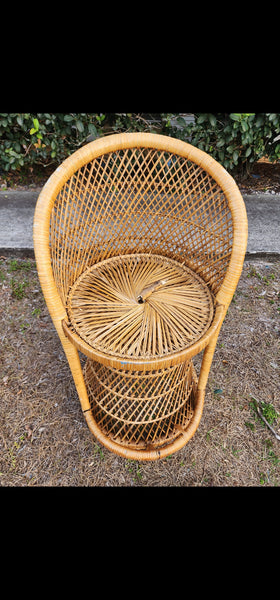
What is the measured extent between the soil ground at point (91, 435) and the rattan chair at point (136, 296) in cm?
10

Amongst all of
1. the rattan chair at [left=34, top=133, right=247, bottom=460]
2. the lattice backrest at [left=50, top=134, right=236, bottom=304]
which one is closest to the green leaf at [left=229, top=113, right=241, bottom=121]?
the lattice backrest at [left=50, top=134, right=236, bottom=304]

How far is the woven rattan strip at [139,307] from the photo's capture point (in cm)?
133

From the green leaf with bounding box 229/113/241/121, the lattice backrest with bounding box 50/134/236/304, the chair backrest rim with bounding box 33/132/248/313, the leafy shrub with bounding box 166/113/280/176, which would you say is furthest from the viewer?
the leafy shrub with bounding box 166/113/280/176

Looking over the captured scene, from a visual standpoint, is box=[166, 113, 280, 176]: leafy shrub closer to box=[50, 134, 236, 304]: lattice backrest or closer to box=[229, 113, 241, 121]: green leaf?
box=[229, 113, 241, 121]: green leaf

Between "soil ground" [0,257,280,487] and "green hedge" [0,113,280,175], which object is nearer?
"soil ground" [0,257,280,487]

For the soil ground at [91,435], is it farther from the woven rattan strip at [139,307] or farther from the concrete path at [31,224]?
the woven rattan strip at [139,307]

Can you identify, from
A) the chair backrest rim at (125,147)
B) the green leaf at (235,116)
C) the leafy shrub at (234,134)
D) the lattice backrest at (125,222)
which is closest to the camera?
the chair backrest rim at (125,147)

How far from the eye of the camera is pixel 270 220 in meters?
2.86

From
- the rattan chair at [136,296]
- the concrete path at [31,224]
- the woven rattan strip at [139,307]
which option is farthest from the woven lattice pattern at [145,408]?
the concrete path at [31,224]

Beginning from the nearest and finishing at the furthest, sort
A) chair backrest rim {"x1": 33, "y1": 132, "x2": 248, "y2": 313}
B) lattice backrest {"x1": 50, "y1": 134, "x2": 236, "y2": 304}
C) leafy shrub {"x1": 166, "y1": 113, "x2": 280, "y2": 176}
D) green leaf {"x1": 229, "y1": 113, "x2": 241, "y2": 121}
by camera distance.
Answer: chair backrest rim {"x1": 33, "y1": 132, "x2": 248, "y2": 313}
lattice backrest {"x1": 50, "y1": 134, "x2": 236, "y2": 304}
green leaf {"x1": 229, "y1": 113, "x2": 241, "y2": 121}
leafy shrub {"x1": 166, "y1": 113, "x2": 280, "y2": 176}

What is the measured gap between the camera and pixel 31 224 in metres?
2.79

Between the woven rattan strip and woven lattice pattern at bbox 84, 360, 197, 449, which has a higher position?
the woven rattan strip

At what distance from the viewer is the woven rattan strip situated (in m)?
1.33

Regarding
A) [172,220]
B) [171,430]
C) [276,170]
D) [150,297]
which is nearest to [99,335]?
[150,297]
